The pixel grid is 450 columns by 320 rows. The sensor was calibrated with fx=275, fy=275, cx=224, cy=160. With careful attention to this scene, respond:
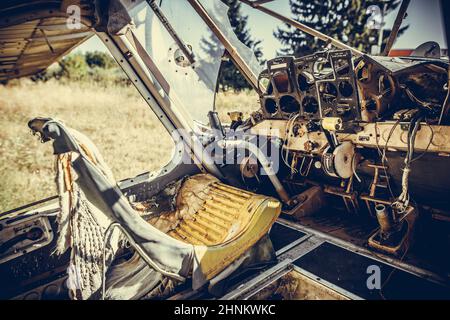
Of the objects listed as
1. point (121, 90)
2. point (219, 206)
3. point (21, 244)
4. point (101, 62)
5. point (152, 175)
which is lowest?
point (219, 206)

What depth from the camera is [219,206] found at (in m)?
2.71

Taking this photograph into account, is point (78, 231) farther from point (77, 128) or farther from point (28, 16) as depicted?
point (77, 128)

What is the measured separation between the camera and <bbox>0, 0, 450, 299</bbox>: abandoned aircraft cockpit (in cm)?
184

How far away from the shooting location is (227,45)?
11.7 feet

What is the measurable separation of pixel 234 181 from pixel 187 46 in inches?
67.4

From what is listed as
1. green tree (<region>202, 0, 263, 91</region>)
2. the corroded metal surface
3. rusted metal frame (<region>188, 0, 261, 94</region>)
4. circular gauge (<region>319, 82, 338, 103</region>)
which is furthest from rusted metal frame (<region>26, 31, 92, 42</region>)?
green tree (<region>202, 0, 263, 91</region>)

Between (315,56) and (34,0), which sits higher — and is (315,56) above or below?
below

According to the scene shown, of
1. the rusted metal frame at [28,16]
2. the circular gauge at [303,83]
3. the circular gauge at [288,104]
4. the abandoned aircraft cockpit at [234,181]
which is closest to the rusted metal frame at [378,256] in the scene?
the abandoned aircraft cockpit at [234,181]

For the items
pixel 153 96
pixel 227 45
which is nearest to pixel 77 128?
pixel 153 96

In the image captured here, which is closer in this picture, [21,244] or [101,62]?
[21,244]

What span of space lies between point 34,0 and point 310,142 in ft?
8.43

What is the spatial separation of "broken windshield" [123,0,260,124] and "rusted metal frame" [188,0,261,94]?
52 mm

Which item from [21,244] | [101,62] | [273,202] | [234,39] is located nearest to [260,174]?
[273,202]

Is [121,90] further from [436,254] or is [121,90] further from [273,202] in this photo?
[436,254]
